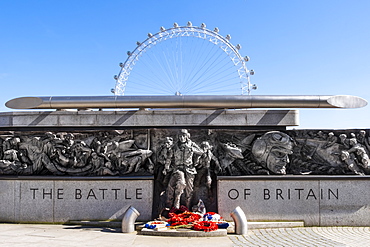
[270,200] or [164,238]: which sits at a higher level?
[270,200]

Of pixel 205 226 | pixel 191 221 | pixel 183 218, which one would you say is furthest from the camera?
pixel 183 218

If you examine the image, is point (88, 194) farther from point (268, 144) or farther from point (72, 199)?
point (268, 144)

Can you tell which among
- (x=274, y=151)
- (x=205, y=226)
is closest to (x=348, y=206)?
(x=274, y=151)

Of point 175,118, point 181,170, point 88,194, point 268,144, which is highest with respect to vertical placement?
point 175,118

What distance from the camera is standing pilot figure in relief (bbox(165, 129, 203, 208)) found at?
480 inches

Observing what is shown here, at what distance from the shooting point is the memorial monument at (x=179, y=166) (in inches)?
496

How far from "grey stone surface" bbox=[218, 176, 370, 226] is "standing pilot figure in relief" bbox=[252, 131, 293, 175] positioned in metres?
0.55

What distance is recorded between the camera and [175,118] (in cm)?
1313

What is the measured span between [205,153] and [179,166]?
1031 millimetres

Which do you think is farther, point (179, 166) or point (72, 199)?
point (72, 199)

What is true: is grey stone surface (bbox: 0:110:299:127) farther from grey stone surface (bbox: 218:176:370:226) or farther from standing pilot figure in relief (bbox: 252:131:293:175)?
grey stone surface (bbox: 218:176:370:226)

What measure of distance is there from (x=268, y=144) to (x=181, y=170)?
330 cm

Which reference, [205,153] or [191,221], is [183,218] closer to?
[191,221]

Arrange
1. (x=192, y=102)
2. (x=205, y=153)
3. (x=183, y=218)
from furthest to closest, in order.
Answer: (x=192, y=102), (x=205, y=153), (x=183, y=218)
